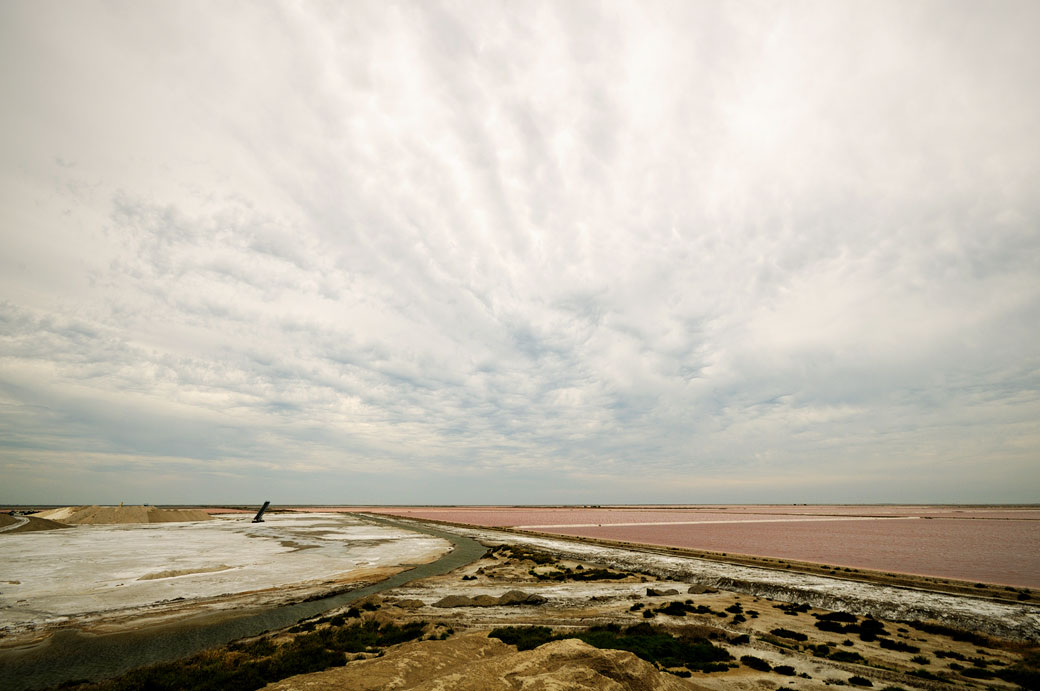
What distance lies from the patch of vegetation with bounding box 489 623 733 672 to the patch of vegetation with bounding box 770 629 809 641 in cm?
438

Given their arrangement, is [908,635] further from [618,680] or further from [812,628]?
[618,680]

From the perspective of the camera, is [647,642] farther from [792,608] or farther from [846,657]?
[792,608]

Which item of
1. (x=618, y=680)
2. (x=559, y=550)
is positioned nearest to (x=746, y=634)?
(x=618, y=680)

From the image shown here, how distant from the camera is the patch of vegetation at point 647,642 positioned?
1727cm

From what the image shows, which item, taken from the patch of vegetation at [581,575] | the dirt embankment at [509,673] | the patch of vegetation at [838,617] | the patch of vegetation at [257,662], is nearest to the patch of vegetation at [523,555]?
the patch of vegetation at [581,575]

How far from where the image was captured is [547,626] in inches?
858

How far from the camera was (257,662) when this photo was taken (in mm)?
16609

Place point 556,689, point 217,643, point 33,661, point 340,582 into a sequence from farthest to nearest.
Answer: point 340,582 → point 217,643 → point 33,661 → point 556,689

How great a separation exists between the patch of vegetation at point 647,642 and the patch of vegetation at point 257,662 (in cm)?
529

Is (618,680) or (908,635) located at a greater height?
(618,680)

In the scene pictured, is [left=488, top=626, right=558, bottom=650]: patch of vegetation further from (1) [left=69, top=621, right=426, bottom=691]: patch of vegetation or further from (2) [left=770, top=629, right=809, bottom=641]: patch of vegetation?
(2) [left=770, top=629, right=809, bottom=641]: patch of vegetation

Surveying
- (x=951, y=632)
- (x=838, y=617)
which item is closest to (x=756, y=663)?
(x=838, y=617)

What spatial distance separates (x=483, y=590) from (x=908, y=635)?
2326 cm

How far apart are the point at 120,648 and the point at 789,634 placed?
29.6 m
